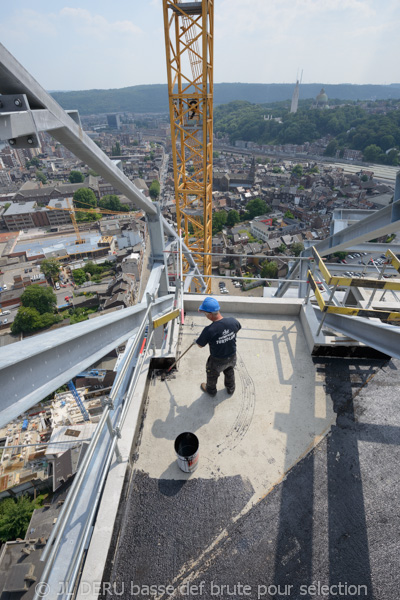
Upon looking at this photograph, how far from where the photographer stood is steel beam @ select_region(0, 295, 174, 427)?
1.38 meters

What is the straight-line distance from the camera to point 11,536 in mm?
14445

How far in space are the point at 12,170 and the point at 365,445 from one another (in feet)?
362

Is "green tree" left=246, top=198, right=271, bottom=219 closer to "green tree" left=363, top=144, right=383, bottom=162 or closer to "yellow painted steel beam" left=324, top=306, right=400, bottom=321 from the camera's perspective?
"green tree" left=363, top=144, right=383, bottom=162

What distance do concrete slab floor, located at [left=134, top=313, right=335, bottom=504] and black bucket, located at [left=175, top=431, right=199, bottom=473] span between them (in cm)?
13

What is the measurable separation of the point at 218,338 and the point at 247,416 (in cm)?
107

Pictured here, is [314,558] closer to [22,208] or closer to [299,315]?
[299,315]

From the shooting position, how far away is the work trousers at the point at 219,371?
11.2 feet

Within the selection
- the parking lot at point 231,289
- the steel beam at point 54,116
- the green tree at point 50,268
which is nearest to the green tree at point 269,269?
the parking lot at point 231,289

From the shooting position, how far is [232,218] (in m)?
50.2

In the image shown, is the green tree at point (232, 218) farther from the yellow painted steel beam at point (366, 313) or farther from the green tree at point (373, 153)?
the green tree at point (373, 153)

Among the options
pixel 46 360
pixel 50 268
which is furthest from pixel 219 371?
pixel 50 268

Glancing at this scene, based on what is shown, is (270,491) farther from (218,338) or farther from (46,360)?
(46,360)

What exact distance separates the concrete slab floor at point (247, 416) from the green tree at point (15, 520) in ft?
54.8

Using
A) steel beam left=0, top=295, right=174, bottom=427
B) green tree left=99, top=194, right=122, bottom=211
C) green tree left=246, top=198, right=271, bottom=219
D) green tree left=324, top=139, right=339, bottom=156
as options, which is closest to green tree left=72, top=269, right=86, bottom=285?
green tree left=99, top=194, right=122, bottom=211
